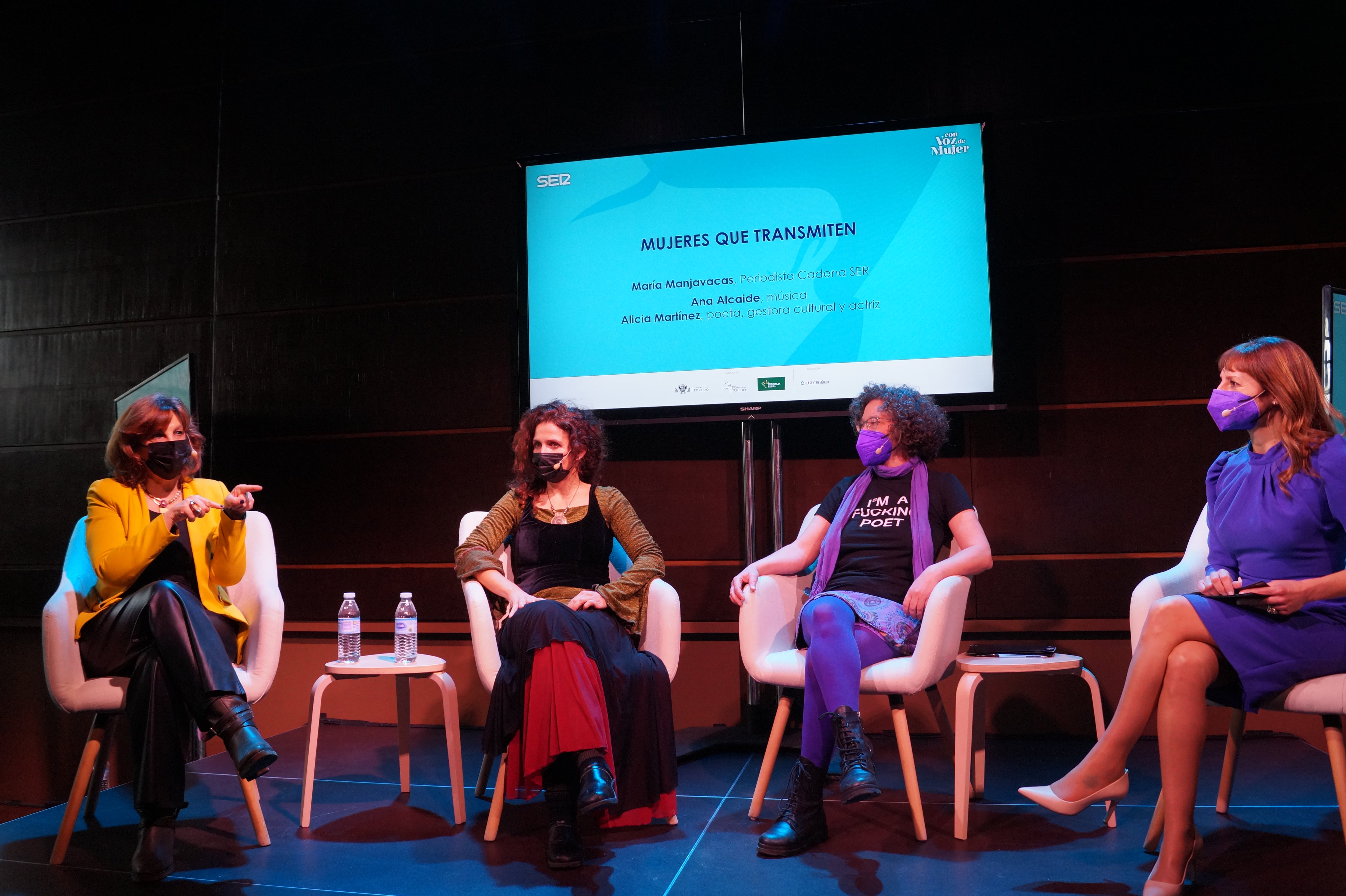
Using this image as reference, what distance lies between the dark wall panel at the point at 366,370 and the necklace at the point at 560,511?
1.11 m

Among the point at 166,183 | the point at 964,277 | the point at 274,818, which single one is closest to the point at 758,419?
the point at 964,277

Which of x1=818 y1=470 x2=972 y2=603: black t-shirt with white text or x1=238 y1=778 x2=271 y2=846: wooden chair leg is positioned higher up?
x1=818 y1=470 x2=972 y2=603: black t-shirt with white text

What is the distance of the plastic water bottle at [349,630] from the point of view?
2.91 m

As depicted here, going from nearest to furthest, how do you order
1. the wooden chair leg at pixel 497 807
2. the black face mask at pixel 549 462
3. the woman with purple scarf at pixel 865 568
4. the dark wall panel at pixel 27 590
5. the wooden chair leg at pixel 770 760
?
the woman with purple scarf at pixel 865 568 < the wooden chair leg at pixel 497 807 < the wooden chair leg at pixel 770 760 < the black face mask at pixel 549 462 < the dark wall panel at pixel 27 590

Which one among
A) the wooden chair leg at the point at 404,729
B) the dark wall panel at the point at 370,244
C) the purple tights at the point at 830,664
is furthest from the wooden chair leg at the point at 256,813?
the dark wall panel at the point at 370,244

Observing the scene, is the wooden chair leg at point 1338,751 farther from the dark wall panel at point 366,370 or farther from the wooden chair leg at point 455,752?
the dark wall panel at point 366,370

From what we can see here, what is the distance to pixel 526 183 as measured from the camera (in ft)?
12.0

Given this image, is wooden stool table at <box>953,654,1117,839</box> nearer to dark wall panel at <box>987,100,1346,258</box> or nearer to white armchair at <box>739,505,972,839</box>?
white armchair at <box>739,505,972,839</box>

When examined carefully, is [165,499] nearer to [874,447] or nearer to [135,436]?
[135,436]

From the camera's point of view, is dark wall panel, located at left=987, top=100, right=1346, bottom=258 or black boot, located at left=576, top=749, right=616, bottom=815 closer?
black boot, located at left=576, top=749, right=616, bottom=815

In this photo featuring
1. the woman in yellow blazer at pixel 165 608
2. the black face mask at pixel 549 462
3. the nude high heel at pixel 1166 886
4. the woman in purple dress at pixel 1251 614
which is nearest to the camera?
the nude high heel at pixel 1166 886

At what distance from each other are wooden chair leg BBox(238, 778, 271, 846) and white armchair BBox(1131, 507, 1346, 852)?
2099 mm

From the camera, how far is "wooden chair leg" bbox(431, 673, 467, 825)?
2568 millimetres

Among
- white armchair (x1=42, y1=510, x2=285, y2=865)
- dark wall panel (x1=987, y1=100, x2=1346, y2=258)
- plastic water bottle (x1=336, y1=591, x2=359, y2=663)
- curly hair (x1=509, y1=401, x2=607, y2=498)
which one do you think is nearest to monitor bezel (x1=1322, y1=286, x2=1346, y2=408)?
dark wall panel (x1=987, y1=100, x2=1346, y2=258)
